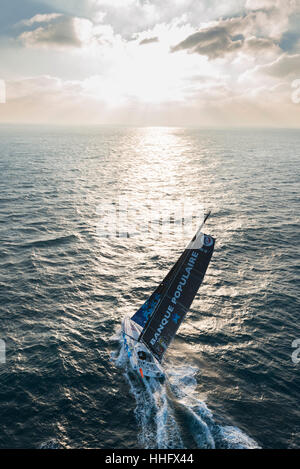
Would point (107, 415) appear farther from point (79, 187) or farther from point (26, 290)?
point (79, 187)

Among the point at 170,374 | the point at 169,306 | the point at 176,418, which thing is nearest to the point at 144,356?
the point at 170,374

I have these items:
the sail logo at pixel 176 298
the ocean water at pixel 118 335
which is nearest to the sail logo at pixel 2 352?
the ocean water at pixel 118 335

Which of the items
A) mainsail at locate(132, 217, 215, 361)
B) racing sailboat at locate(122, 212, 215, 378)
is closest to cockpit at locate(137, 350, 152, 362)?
racing sailboat at locate(122, 212, 215, 378)

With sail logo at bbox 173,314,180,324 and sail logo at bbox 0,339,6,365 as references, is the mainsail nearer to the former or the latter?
sail logo at bbox 173,314,180,324

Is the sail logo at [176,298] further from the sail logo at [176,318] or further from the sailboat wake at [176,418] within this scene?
the sailboat wake at [176,418]
